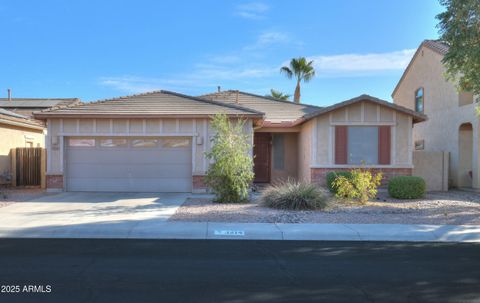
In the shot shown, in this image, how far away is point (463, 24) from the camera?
420 inches

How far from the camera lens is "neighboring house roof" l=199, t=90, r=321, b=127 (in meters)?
19.9

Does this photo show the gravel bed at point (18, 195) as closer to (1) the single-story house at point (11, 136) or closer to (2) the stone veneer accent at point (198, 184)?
(1) the single-story house at point (11, 136)

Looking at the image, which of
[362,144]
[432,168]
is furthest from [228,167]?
[432,168]

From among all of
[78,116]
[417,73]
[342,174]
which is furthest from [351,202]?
[417,73]

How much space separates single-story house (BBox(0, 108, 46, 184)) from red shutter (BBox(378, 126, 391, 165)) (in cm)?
1485

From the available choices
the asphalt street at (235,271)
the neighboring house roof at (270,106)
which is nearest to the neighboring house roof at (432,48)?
the neighboring house roof at (270,106)

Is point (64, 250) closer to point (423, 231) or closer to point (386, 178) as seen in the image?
point (423, 231)

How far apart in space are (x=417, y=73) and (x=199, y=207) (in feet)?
55.3

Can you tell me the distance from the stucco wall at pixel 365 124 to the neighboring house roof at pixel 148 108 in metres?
2.72

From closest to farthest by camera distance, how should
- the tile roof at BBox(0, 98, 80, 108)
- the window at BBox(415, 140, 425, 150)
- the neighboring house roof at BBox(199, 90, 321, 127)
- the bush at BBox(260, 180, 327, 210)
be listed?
the bush at BBox(260, 180, 327, 210), the neighboring house roof at BBox(199, 90, 321, 127), the window at BBox(415, 140, 425, 150), the tile roof at BBox(0, 98, 80, 108)

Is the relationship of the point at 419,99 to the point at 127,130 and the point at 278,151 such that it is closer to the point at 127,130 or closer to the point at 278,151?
the point at 278,151

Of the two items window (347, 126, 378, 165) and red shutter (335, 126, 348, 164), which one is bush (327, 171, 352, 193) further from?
→ window (347, 126, 378, 165)

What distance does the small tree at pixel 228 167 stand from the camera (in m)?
12.6

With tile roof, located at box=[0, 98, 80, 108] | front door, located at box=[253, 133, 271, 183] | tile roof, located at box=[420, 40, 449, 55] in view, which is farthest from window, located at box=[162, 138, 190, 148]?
tile roof, located at box=[0, 98, 80, 108]
